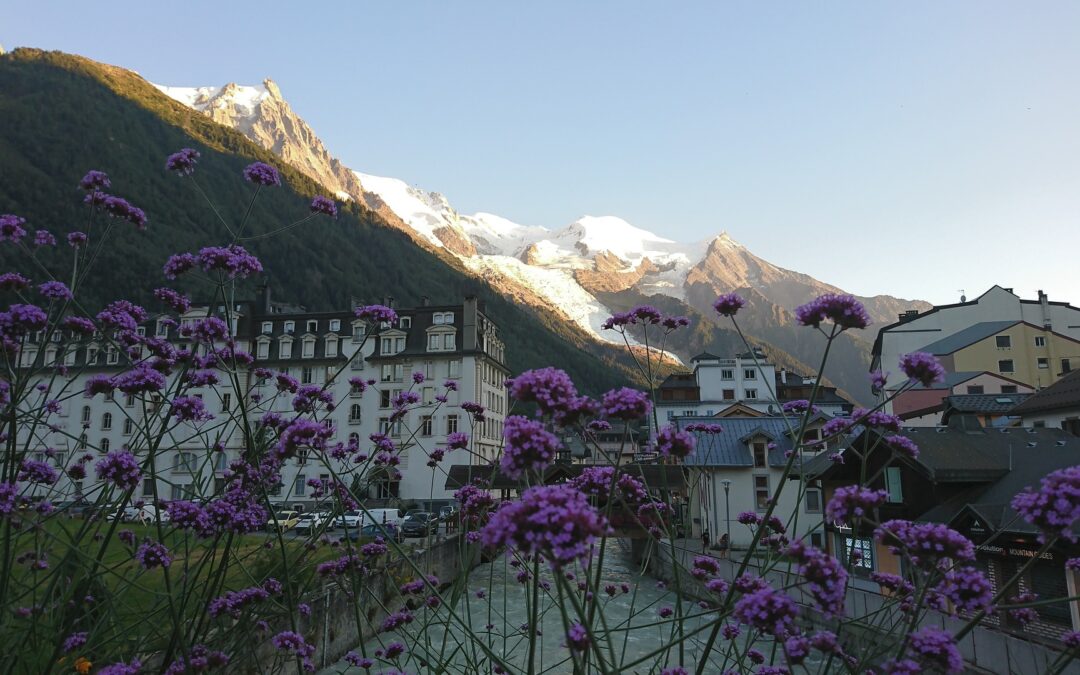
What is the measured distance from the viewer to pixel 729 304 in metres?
5.97

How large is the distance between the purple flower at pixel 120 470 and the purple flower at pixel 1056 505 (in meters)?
5.28

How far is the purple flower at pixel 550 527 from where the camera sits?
8.48 feet

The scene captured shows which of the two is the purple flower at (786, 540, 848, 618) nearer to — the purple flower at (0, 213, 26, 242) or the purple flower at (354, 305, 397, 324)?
the purple flower at (354, 305, 397, 324)

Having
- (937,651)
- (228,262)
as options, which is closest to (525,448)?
(937,651)

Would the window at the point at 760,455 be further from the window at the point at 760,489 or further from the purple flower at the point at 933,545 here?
the purple flower at the point at 933,545

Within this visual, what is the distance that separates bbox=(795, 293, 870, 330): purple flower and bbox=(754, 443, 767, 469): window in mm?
39629

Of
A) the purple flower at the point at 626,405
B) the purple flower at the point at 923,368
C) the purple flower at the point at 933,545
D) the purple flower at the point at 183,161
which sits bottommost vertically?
the purple flower at the point at 933,545

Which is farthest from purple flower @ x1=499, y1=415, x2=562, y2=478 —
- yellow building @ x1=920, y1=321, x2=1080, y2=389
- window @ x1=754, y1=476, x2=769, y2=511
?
yellow building @ x1=920, y1=321, x2=1080, y2=389

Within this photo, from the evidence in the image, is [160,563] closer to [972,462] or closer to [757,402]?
[972,462]

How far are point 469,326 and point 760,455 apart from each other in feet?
85.4

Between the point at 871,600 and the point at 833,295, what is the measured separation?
1548 cm

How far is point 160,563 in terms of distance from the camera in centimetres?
422

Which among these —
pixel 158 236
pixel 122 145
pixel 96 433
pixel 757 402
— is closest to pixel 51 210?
pixel 158 236

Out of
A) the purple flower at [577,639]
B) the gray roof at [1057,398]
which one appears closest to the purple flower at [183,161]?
the purple flower at [577,639]
